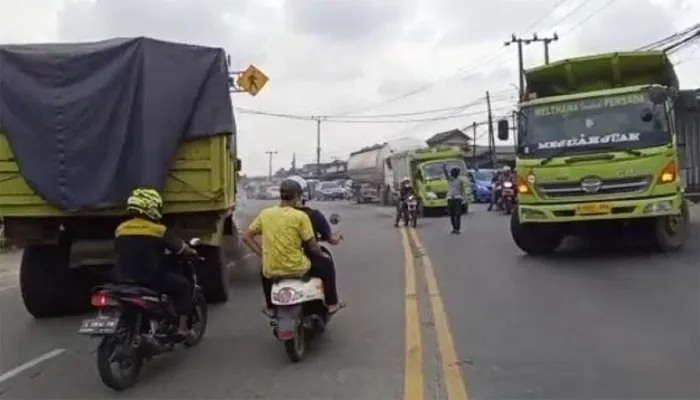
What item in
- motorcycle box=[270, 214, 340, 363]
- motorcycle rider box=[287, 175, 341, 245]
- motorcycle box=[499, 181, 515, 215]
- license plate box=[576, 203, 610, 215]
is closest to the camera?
motorcycle box=[270, 214, 340, 363]

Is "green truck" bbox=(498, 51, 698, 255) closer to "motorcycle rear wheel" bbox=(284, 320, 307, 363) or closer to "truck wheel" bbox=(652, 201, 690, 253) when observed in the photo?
"truck wheel" bbox=(652, 201, 690, 253)

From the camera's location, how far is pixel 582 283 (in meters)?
11.8

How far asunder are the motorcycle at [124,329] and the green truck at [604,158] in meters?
8.10

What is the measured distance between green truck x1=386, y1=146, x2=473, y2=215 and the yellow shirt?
2500 centimetres

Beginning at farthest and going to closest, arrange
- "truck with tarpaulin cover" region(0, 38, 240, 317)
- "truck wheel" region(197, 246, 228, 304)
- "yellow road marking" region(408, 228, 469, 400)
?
"truck wheel" region(197, 246, 228, 304)
"truck with tarpaulin cover" region(0, 38, 240, 317)
"yellow road marking" region(408, 228, 469, 400)

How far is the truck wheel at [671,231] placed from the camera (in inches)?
577

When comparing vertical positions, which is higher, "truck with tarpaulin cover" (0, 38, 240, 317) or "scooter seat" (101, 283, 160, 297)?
"truck with tarpaulin cover" (0, 38, 240, 317)

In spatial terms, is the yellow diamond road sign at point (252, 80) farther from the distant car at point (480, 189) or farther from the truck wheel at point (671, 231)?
the distant car at point (480, 189)

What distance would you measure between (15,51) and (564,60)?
878 cm

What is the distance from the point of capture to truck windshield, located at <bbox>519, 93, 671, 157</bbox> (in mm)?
13852

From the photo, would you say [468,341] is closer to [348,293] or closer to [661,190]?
[348,293]

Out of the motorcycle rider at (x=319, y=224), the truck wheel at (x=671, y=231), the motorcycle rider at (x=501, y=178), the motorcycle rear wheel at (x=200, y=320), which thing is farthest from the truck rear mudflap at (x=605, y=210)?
the motorcycle rider at (x=501, y=178)

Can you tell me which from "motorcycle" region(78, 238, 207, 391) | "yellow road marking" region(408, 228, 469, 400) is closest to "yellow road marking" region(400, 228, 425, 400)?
"yellow road marking" region(408, 228, 469, 400)

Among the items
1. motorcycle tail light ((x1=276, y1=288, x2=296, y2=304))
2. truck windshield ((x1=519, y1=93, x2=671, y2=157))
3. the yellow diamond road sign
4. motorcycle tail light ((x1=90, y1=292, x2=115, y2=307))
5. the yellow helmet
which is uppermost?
the yellow diamond road sign
